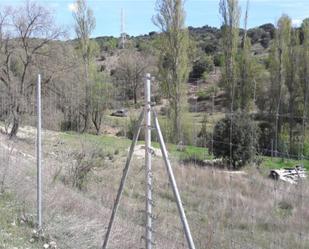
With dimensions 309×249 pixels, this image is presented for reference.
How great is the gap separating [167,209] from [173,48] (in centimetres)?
2911

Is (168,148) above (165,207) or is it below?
above

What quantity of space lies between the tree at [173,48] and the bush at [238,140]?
1432cm

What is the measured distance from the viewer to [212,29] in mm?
80562

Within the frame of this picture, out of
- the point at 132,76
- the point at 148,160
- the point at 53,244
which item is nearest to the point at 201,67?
the point at 132,76

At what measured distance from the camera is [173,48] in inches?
1506

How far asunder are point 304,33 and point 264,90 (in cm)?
507

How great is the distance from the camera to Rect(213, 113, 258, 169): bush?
18797 mm

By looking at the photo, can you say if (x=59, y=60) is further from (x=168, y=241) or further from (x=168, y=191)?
(x=168, y=241)

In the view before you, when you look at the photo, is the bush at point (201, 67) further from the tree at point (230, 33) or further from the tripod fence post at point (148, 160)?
the tripod fence post at point (148, 160)

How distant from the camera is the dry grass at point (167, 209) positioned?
6301mm

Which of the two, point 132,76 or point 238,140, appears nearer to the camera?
point 238,140

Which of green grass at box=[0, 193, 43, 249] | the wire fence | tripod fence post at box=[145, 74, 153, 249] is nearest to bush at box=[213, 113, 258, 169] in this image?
the wire fence

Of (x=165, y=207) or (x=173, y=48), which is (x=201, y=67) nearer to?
(x=173, y=48)

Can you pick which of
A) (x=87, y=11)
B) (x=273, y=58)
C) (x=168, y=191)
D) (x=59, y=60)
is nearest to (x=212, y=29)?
(x=87, y=11)
